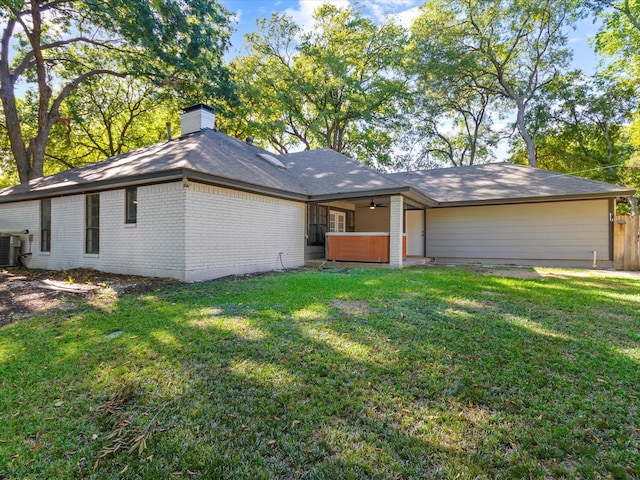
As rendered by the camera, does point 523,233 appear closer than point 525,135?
Yes

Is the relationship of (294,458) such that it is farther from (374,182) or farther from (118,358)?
(374,182)

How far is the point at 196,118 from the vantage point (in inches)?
458

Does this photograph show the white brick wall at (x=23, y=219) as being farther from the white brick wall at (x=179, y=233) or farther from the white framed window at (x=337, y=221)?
the white framed window at (x=337, y=221)

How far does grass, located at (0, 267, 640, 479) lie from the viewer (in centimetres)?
179

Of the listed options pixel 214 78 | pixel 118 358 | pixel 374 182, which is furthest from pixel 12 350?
pixel 214 78

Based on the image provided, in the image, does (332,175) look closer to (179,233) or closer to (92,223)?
(179,233)

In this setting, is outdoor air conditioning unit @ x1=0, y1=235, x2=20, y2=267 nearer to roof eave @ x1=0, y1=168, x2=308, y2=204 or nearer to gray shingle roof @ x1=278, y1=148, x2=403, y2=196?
roof eave @ x1=0, y1=168, x2=308, y2=204

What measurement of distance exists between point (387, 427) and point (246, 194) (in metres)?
7.44

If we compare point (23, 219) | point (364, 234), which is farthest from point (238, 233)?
point (23, 219)

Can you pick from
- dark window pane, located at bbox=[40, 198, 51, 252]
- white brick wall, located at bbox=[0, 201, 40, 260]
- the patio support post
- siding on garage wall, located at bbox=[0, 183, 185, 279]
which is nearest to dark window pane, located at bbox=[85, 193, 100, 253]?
siding on garage wall, located at bbox=[0, 183, 185, 279]

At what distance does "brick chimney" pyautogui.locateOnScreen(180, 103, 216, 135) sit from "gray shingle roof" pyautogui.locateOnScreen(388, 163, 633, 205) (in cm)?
881

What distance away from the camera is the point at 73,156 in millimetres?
22109

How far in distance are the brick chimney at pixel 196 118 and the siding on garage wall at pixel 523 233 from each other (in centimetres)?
920

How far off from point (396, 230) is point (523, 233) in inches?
216
